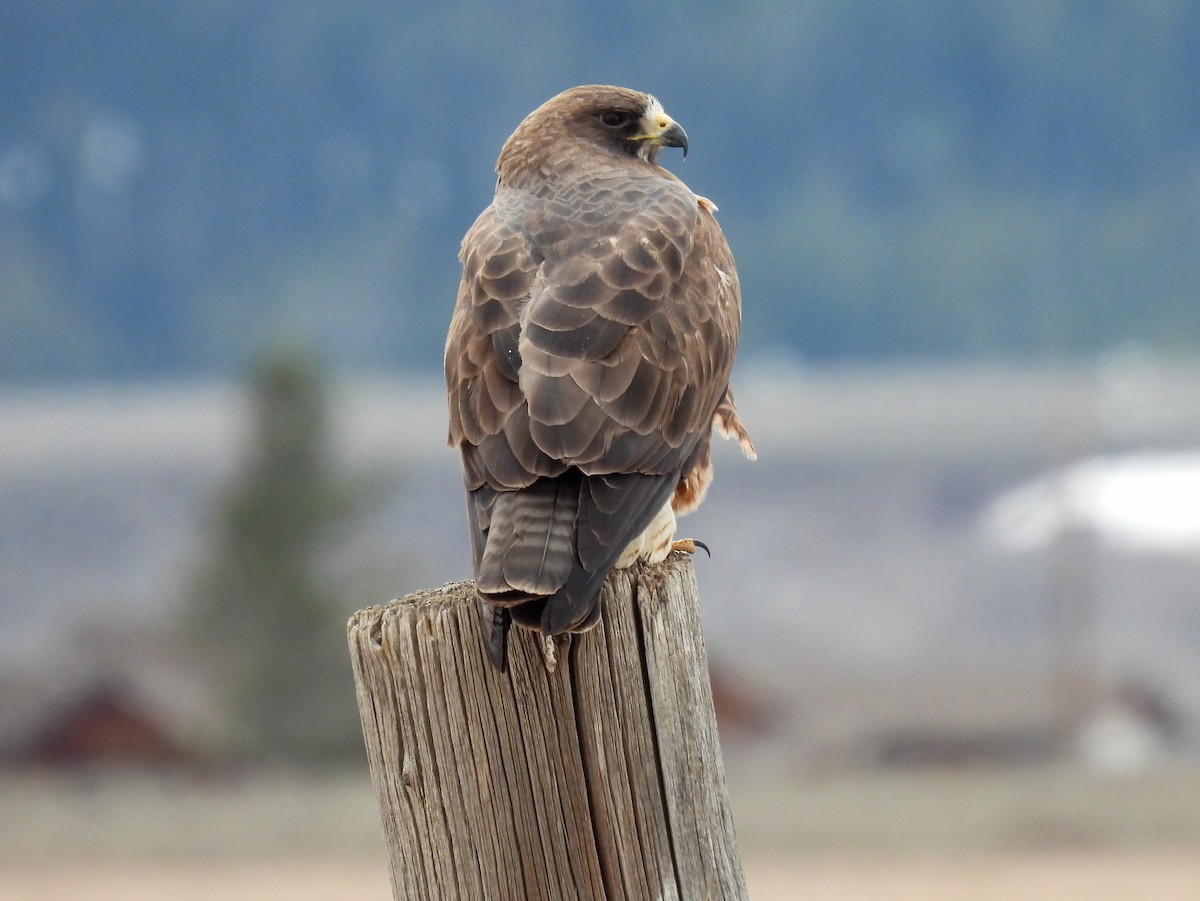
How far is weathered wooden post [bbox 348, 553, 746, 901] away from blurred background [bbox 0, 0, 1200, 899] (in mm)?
1163

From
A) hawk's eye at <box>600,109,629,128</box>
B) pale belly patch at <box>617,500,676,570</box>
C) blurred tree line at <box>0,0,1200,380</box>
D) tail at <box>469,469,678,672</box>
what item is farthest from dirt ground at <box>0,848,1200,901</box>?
blurred tree line at <box>0,0,1200,380</box>

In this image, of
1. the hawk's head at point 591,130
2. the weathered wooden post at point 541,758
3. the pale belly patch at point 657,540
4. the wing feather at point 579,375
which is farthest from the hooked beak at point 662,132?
the weathered wooden post at point 541,758

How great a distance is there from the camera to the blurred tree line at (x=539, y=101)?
78500mm

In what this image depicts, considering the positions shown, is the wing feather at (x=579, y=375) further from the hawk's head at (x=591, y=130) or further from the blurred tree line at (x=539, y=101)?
the blurred tree line at (x=539, y=101)

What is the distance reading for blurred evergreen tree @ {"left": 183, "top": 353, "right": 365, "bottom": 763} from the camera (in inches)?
721

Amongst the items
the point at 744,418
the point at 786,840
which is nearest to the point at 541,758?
the point at 786,840

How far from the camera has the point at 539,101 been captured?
9356cm

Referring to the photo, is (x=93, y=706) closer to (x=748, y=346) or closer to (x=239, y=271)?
(x=748, y=346)

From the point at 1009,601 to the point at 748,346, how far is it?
48059mm

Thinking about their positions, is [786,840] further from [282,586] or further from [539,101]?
[539,101]

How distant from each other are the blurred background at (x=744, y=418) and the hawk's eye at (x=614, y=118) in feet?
4.43

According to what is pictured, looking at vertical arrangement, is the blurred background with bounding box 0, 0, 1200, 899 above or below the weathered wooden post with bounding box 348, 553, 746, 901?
above

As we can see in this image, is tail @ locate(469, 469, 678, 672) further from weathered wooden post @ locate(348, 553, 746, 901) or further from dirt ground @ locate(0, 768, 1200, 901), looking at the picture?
dirt ground @ locate(0, 768, 1200, 901)


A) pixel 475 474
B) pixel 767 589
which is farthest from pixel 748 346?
pixel 475 474
